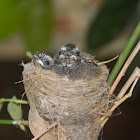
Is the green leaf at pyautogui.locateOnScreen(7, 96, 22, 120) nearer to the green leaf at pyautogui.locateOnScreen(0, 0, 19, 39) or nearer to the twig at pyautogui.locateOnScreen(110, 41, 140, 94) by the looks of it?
the twig at pyautogui.locateOnScreen(110, 41, 140, 94)

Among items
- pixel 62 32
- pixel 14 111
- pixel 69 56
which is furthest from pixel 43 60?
pixel 62 32

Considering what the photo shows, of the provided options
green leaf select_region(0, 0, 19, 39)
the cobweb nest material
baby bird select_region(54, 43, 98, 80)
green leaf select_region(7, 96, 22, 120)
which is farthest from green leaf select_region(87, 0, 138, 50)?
green leaf select_region(7, 96, 22, 120)

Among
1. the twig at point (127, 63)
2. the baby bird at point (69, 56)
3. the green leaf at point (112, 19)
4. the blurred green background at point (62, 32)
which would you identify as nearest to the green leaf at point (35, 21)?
the blurred green background at point (62, 32)

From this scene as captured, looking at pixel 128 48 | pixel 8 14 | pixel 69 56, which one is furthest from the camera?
pixel 8 14

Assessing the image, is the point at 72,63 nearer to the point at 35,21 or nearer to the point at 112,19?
the point at 112,19

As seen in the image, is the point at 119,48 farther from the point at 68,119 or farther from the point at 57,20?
the point at 68,119

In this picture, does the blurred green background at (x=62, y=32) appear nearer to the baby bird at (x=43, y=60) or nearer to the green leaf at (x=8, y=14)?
the green leaf at (x=8, y=14)
